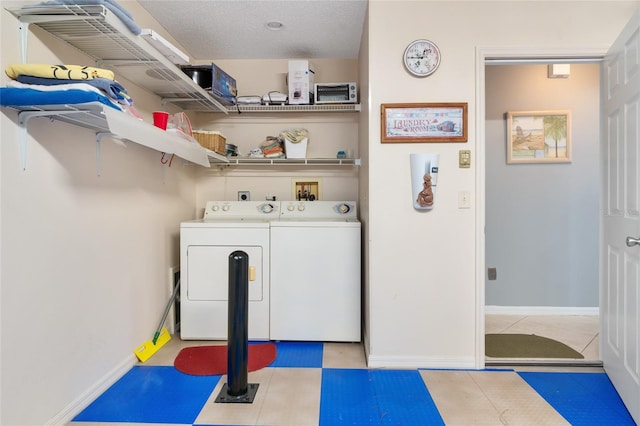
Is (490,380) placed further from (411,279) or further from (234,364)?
(234,364)

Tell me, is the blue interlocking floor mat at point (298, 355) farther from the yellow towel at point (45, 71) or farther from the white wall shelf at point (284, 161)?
the yellow towel at point (45, 71)

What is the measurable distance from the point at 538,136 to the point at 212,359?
3.26 meters

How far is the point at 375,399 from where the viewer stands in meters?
1.86

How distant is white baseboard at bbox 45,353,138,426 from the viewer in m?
1.64

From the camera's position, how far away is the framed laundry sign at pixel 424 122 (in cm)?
215

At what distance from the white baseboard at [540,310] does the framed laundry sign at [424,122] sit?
1.91 m

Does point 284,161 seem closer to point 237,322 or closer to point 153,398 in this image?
point 237,322

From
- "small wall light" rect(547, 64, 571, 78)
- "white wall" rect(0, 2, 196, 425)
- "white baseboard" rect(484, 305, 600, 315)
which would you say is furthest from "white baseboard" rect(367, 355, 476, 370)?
"small wall light" rect(547, 64, 571, 78)

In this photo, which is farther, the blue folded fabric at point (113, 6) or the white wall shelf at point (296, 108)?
the white wall shelf at point (296, 108)

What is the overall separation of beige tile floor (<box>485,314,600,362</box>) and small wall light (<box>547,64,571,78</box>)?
2145 millimetres

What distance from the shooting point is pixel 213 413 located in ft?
5.69

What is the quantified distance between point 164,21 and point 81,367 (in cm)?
225

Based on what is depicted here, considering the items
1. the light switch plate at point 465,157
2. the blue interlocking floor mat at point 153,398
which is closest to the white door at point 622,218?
the light switch plate at point 465,157

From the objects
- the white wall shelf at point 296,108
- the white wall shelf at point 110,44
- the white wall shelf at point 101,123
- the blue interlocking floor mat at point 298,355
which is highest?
the white wall shelf at point 296,108
